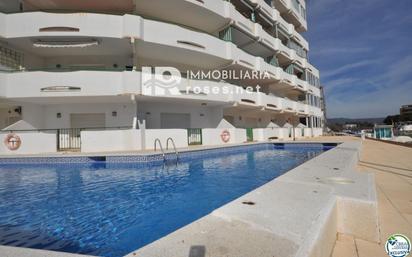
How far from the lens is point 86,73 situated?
12.1m

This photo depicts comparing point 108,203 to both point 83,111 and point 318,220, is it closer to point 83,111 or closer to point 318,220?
point 318,220

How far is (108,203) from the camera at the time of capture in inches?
195

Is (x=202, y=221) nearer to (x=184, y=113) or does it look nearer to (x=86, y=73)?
(x=86, y=73)

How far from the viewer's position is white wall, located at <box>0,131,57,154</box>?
1240 centimetres

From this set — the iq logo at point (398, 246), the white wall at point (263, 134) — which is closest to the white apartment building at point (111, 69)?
the white wall at point (263, 134)

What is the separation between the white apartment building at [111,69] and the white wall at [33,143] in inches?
1.8

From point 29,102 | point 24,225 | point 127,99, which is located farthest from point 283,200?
point 29,102

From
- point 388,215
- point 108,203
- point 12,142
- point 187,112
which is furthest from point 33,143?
point 388,215

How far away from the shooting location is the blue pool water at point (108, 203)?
3393 mm

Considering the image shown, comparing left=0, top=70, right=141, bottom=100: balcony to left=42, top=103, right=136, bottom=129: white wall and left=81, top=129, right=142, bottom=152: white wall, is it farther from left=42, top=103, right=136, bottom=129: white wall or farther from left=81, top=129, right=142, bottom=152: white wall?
left=81, top=129, right=142, bottom=152: white wall

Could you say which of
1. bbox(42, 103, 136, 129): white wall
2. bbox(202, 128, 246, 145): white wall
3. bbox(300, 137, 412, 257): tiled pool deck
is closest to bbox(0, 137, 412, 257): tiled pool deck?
bbox(300, 137, 412, 257): tiled pool deck

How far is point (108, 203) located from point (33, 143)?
1081 cm

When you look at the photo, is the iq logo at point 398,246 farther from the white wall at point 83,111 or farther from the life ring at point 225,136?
the life ring at point 225,136

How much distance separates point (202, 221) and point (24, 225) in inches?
142
